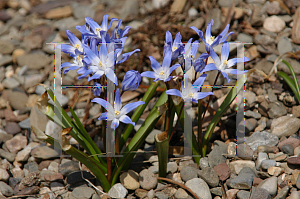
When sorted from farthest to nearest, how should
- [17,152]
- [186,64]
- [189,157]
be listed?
[17,152]
[189,157]
[186,64]

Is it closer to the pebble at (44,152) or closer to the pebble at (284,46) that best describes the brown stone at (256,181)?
the pebble at (284,46)

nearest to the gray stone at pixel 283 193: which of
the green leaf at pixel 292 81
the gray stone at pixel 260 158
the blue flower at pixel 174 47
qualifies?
the gray stone at pixel 260 158

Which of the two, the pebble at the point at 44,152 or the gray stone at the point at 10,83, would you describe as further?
the gray stone at the point at 10,83

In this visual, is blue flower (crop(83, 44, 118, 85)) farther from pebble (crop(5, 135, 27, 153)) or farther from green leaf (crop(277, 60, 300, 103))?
green leaf (crop(277, 60, 300, 103))

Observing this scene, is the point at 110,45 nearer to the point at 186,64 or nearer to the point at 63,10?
the point at 186,64

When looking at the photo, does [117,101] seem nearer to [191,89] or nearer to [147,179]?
[191,89]

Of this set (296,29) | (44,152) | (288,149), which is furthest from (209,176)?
(296,29)

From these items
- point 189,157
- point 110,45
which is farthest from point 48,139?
point 189,157
